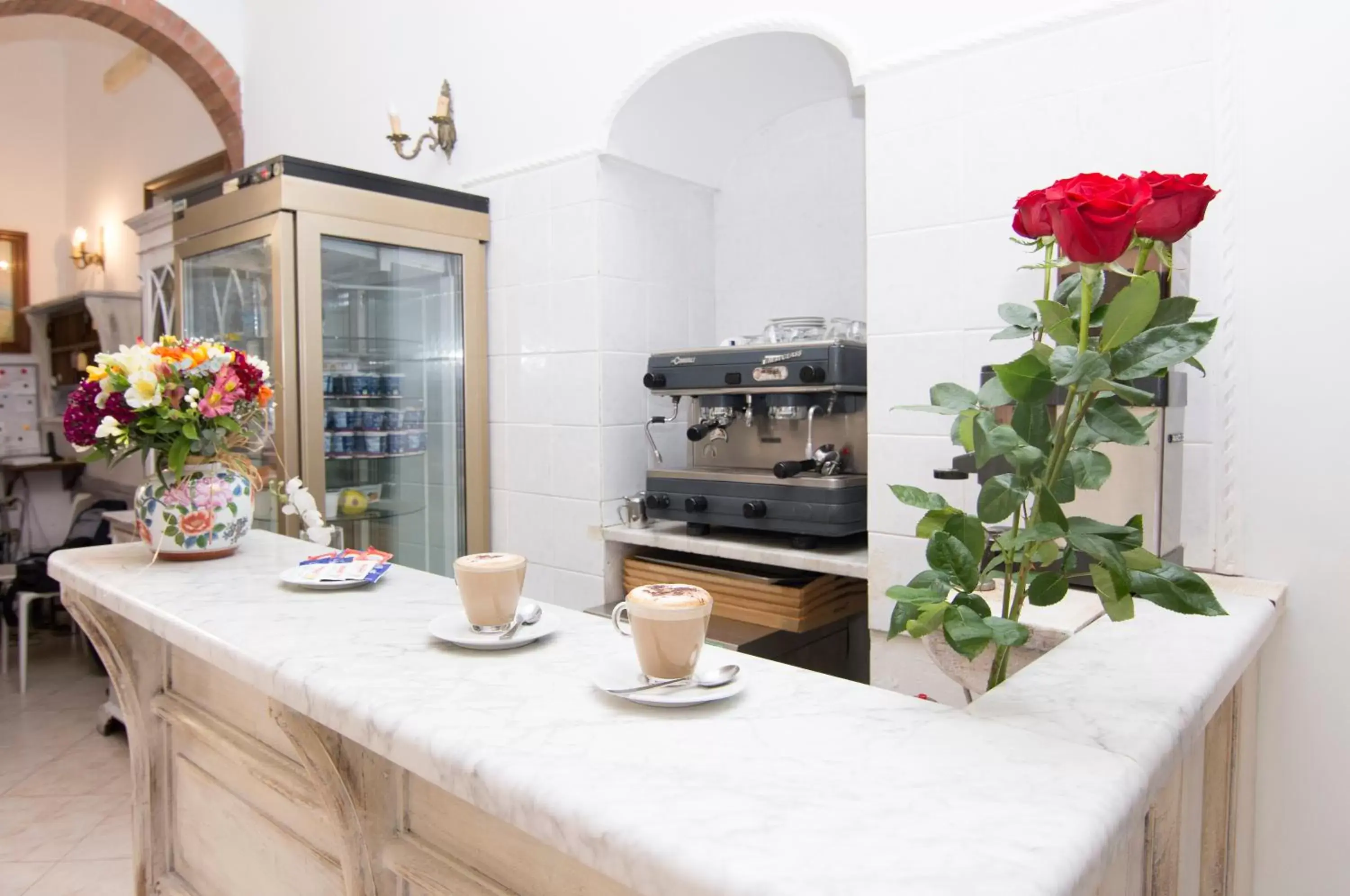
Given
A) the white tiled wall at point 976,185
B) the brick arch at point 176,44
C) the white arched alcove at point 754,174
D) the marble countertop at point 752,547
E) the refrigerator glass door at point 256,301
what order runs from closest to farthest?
1. the white tiled wall at point 976,185
2. the marble countertop at point 752,547
3. the refrigerator glass door at point 256,301
4. the white arched alcove at point 754,174
5. the brick arch at point 176,44

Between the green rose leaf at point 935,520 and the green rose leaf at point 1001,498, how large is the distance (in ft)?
0.22

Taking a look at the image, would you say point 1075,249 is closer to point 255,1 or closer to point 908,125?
point 908,125

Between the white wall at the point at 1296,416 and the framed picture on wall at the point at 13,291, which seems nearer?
the white wall at the point at 1296,416

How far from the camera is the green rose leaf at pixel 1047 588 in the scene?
35.7 inches

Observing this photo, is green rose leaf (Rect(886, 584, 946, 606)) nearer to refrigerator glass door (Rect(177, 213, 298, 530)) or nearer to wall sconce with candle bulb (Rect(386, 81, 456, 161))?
refrigerator glass door (Rect(177, 213, 298, 530))

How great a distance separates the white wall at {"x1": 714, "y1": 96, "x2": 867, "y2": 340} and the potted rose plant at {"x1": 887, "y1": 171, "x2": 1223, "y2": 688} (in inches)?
83.8

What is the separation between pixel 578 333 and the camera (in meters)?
3.03

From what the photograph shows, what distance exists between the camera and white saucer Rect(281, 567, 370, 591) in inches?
55.5

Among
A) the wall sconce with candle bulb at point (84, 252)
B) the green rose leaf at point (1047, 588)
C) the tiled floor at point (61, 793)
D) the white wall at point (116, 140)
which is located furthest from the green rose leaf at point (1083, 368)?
the wall sconce with candle bulb at point (84, 252)

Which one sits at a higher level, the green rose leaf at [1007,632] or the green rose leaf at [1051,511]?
the green rose leaf at [1051,511]

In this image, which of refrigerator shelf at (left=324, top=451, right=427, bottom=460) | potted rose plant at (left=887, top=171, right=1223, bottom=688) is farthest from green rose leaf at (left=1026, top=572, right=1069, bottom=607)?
A: refrigerator shelf at (left=324, top=451, right=427, bottom=460)

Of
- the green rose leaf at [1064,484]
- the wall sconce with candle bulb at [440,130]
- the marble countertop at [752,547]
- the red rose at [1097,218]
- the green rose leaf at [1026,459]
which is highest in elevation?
the wall sconce with candle bulb at [440,130]

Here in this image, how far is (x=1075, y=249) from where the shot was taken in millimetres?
826

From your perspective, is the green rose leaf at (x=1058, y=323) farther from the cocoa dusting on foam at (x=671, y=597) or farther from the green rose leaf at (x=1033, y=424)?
the cocoa dusting on foam at (x=671, y=597)
